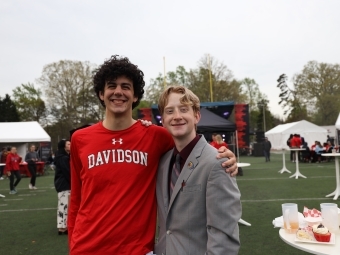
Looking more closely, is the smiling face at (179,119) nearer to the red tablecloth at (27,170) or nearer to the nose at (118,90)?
the nose at (118,90)

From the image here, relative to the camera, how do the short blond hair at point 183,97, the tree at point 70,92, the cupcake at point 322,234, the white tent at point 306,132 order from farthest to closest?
the tree at point 70,92
the white tent at point 306,132
the cupcake at point 322,234
the short blond hair at point 183,97

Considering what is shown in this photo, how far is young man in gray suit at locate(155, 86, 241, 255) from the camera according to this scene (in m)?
1.54

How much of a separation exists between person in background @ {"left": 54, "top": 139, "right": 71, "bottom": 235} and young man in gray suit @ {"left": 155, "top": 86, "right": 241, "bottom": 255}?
466cm

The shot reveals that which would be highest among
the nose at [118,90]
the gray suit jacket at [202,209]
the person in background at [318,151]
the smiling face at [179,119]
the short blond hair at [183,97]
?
the nose at [118,90]

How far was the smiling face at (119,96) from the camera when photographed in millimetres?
2022

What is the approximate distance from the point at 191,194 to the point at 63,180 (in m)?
5.15

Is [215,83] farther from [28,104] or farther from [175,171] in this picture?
[175,171]

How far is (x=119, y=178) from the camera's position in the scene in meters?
1.91

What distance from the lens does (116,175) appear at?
1914 mm

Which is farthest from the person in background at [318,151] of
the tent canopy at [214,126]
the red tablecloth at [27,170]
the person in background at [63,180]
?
the person in background at [63,180]

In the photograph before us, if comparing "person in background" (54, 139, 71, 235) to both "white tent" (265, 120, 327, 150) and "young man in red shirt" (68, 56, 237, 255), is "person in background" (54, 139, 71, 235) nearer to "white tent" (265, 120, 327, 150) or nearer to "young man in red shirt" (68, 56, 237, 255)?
"young man in red shirt" (68, 56, 237, 255)

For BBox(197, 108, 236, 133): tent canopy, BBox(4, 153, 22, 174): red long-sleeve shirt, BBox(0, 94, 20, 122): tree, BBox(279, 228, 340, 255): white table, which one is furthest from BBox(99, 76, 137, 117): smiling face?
BBox(0, 94, 20, 122): tree

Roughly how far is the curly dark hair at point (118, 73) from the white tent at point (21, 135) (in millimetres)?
18938

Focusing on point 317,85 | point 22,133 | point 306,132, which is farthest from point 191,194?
point 317,85
